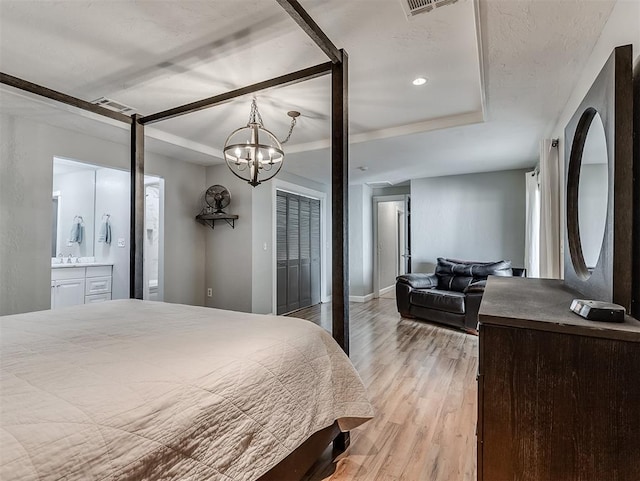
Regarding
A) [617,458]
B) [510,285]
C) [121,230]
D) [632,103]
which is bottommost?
[617,458]

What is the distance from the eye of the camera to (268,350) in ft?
4.22

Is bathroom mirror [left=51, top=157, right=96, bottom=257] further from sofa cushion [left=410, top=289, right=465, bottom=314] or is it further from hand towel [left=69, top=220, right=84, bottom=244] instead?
sofa cushion [left=410, top=289, right=465, bottom=314]

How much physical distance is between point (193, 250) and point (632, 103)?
4.71 metres

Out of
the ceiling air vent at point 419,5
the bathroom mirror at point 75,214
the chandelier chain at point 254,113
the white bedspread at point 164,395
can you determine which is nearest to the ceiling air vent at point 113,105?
the chandelier chain at point 254,113

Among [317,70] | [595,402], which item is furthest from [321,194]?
[595,402]

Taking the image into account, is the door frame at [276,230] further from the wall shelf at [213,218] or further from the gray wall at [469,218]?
the gray wall at [469,218]

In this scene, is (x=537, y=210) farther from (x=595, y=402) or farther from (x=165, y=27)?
(x=165, y=27)

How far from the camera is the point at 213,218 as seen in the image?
4605 mm

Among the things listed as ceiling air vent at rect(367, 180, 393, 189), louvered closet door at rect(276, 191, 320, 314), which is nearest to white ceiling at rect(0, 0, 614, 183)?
louvered closet door at rect(276, 191, 320, 314)

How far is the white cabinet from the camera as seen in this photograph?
12.3 feet

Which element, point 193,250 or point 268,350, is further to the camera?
point 193,250

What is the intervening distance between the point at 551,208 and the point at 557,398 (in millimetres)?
2591

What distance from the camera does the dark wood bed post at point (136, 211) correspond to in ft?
8.53

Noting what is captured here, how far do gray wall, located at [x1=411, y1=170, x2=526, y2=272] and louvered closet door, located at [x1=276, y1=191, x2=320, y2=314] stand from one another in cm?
187
